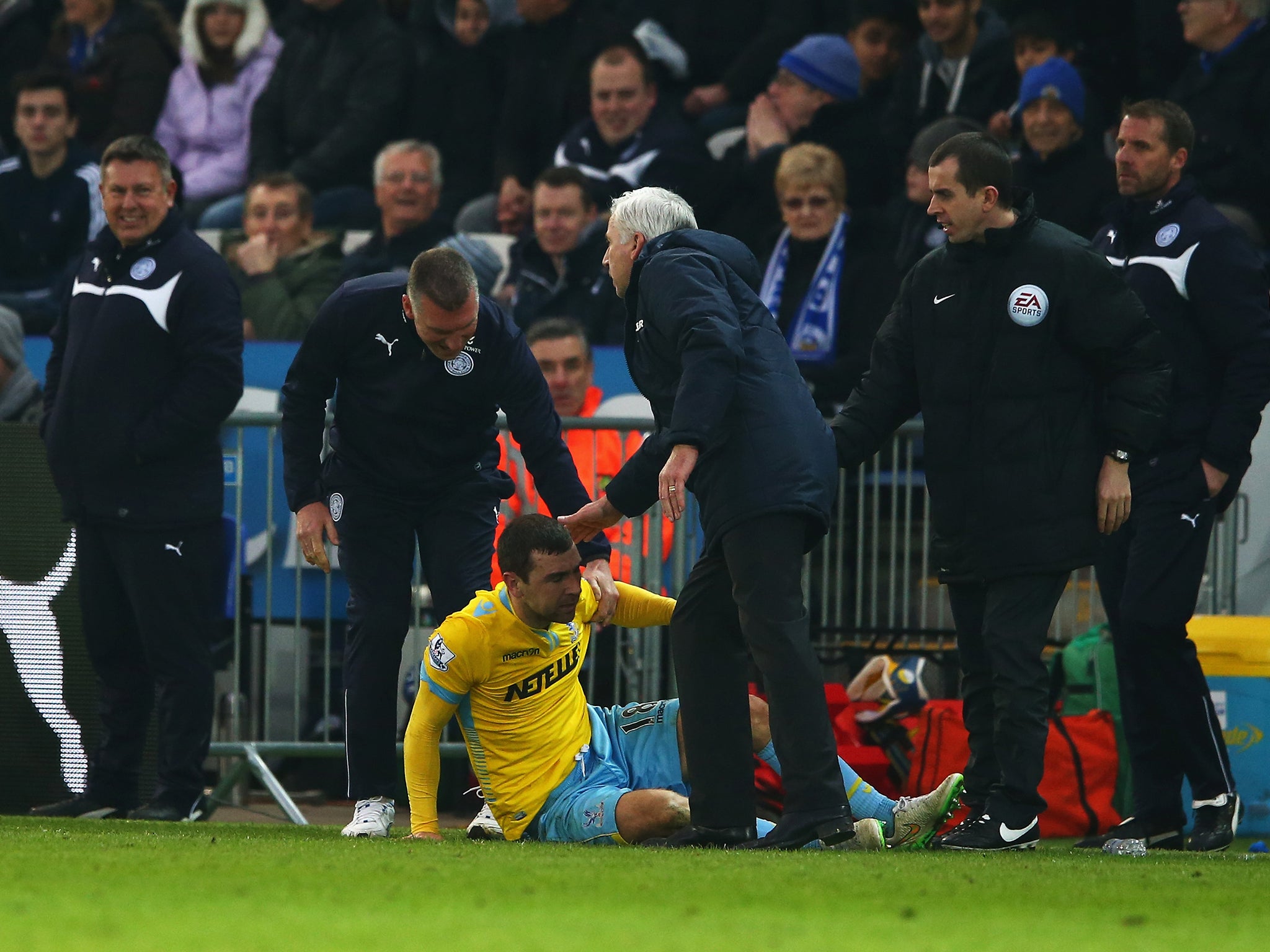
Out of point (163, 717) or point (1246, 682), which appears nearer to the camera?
point (163, 717)

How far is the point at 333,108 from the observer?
41.7 ft

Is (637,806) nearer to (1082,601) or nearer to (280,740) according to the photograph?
(280,740)

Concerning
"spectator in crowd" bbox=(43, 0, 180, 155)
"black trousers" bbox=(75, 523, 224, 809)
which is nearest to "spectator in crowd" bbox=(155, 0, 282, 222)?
"spectator in crowd" bbox=(43, 0, 180, 155)

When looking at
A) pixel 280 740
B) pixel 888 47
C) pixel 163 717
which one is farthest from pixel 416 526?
pixel 888 47

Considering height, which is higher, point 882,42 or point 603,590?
point 882,42

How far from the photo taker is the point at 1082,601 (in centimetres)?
898

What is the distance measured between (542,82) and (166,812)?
6.51 m

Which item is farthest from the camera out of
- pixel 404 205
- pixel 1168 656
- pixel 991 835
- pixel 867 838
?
pixel 404 205

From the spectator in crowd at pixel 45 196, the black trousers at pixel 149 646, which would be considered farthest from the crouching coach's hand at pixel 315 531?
the spectator in crowd at pixel 45 196

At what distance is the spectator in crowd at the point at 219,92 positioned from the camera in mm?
13016

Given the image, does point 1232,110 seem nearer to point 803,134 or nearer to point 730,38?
point 803,134

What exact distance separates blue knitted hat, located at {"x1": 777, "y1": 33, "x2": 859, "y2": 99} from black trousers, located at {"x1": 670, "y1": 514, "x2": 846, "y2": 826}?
5616mm

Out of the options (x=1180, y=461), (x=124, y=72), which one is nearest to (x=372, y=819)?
(x=1180, y=461)

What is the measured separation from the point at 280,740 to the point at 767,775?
2358 mm
